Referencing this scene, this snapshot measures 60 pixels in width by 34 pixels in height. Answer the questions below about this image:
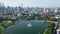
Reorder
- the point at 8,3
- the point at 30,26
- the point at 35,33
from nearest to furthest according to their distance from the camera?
the point at 35,33
the point at 30,26
the point at 8,3

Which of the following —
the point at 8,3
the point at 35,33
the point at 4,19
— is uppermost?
the point at 8,3

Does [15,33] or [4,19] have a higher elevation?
[4,19]

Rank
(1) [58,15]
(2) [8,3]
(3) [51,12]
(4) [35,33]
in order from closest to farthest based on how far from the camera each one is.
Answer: (4) [35,33], (2) [8,3], (1) [58,15], (3) [51,12]

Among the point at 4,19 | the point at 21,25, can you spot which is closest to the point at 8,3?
the point at 4,19

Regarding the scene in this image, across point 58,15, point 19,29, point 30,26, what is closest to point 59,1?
point 58,15

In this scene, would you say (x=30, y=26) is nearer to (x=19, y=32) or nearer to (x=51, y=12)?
(x=19, y=32)

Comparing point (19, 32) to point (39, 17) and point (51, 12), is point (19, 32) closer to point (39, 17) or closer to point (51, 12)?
point (39, 17)

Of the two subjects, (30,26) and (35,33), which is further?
(30,26)

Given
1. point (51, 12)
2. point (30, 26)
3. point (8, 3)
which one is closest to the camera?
point (30, 26)

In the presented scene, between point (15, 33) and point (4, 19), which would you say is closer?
point (15, 33)
